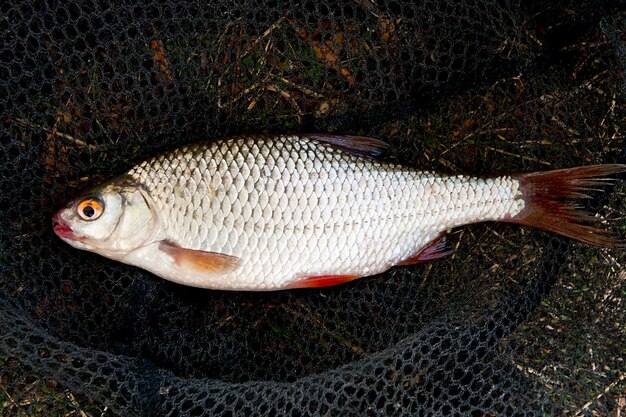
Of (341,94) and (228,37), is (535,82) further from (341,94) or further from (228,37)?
(228,37)

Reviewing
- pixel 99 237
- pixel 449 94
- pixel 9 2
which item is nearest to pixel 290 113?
pixel 449 94

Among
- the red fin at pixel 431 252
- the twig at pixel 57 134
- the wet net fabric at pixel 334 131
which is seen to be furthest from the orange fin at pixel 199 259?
the red fin at pixel 431 252

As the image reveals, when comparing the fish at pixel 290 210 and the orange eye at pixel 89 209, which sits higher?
the orange eye at pixel 89 209

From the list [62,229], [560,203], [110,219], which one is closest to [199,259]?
[110,219]

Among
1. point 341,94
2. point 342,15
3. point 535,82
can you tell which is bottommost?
point 535,82

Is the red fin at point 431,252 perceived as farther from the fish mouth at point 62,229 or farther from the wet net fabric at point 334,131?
the fish mouth at point 62,229

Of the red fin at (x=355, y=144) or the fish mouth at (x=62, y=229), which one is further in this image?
the red fin at (x=355, y=144)
